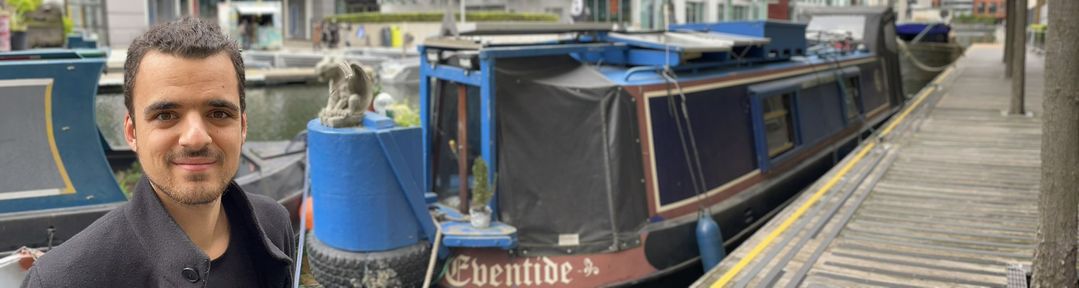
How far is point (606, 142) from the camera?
629 centimetres

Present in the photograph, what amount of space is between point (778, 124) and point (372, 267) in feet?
15.7

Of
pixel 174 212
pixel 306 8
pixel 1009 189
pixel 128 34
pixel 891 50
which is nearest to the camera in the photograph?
pixel 174 212

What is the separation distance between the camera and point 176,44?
155cm

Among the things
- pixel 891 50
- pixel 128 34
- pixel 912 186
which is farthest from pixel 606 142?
pixel 128 34

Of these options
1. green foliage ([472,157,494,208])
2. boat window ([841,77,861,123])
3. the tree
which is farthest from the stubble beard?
boat window ([841,77,861,123])

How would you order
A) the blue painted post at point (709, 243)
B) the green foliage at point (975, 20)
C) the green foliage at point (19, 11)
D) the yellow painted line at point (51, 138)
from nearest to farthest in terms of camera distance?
the yellow painted line at point (51, 138), the blue painted post at point (709, 243), the green foliage at point (19, 11), the green foliage at point (975, 20)

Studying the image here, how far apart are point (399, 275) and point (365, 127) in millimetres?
991

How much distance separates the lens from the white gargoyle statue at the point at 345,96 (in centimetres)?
572

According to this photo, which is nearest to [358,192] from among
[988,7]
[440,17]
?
[440,17]

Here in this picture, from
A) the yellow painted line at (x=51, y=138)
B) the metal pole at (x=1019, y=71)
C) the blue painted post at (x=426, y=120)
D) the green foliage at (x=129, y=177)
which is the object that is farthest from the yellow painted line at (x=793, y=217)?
the green foliage at (x=129, y=177)

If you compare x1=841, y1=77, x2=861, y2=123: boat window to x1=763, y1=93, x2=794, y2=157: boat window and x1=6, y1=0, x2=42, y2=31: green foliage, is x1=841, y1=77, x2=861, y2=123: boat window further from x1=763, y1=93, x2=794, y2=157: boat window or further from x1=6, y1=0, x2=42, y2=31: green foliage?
x1=6, y1=0, x2=42, y2=31: green foliage

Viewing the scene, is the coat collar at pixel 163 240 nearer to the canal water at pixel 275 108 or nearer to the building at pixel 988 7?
the canal water at pixel 275 108

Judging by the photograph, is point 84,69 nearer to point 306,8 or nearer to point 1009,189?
point 1009,189

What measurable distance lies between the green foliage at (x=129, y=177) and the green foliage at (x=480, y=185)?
12.0 ft
